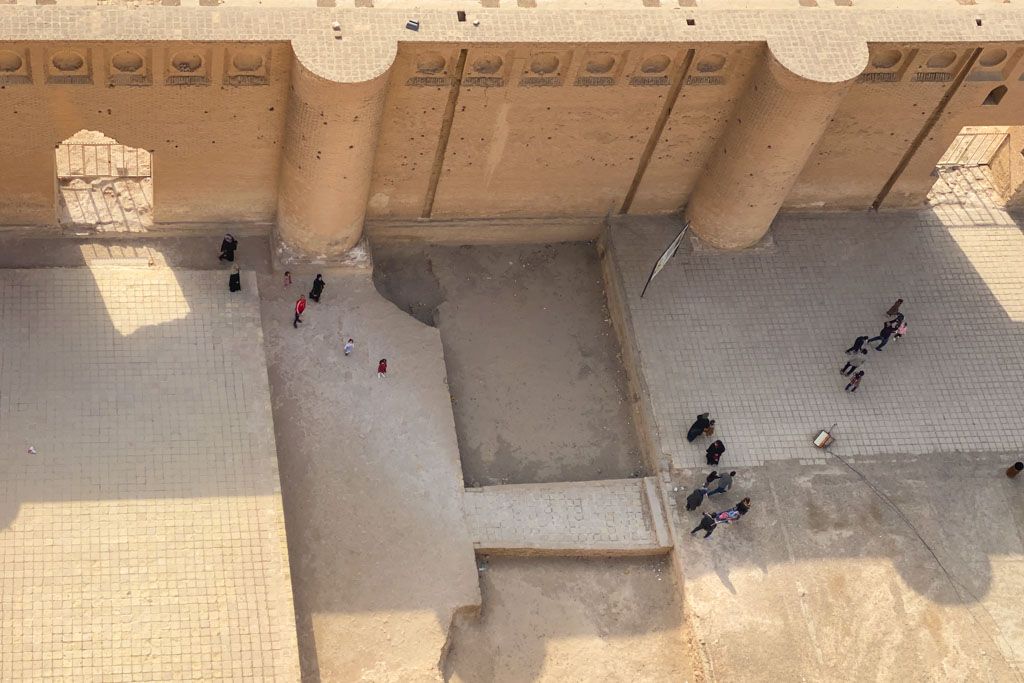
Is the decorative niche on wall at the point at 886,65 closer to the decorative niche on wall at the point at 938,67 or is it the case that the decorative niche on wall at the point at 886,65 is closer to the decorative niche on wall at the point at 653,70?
the decorative niche on wall at the point at 938,67

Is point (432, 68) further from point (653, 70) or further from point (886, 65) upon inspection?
point (886, 65)

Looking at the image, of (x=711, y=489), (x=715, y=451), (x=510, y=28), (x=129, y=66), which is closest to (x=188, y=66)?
(x=129, y=66)

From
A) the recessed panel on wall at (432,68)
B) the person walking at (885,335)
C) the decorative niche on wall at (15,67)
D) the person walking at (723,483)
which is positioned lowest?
the person walking at (723,483)

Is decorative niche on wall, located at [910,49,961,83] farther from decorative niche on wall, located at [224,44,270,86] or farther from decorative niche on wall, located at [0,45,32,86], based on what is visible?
decorative niche on wall, located at [0,45,32,86]

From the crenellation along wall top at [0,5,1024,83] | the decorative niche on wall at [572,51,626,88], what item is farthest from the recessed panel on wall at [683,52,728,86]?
the decorative niche on wall at [572,51,626,88]

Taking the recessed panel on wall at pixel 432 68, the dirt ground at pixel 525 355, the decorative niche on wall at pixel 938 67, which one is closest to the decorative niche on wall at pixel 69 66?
the recessed panel on wall at pixel 432 68

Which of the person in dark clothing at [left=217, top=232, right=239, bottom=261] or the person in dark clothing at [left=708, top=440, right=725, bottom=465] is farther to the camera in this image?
the person in dark clothing at [left=217, top=232, right=239, bottom=261]
